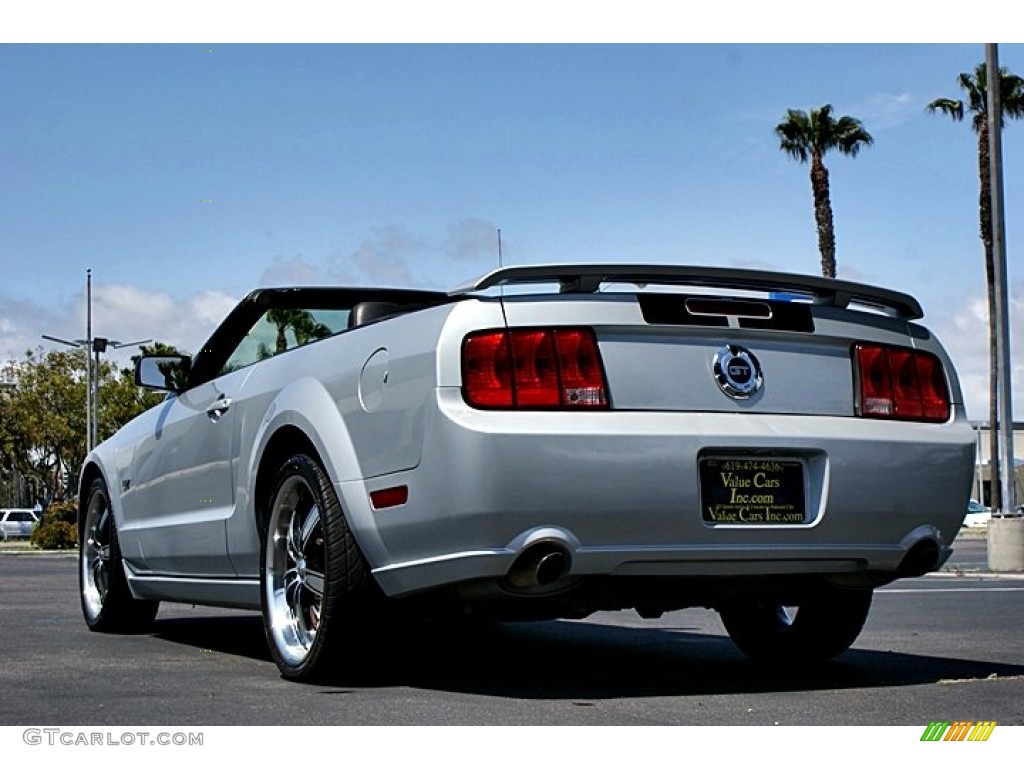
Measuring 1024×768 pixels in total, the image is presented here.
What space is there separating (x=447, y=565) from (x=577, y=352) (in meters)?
0.82

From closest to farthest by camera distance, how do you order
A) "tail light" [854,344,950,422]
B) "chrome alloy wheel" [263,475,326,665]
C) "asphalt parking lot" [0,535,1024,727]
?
"asphalt parking lot" [0,535,1024,727] < "tail light" [854,344,950,422] < "chrome alloy wheel" [263,475,326,665]

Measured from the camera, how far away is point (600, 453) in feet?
16.9

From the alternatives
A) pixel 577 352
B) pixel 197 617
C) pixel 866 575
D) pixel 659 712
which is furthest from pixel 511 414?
pixel 197 617

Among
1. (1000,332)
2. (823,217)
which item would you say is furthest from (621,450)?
(823,217)

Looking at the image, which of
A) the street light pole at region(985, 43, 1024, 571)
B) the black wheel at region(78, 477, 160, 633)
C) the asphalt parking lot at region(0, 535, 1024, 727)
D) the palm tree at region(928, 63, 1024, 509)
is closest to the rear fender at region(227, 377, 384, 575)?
the asphalt parking lot at region(0, 535, 1024, 727)

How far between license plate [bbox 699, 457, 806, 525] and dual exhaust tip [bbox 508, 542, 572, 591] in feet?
1.70

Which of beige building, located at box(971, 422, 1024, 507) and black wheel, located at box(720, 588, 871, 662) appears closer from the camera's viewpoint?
black wheel, located at box(720, 588, 871, 662)

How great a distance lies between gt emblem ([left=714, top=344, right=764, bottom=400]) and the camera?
5.50 meters

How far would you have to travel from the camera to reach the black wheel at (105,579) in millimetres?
8453

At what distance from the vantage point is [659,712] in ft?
16.3

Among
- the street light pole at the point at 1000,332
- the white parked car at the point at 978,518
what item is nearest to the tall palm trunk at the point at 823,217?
the white parked car at the point at 978,518

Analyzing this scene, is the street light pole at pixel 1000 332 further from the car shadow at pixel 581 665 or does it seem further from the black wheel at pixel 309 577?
the black wheel at pixel 309 577

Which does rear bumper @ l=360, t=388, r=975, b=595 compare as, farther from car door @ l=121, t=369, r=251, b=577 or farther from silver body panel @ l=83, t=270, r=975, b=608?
car door @ l=121, t=369, r=251, b=577
